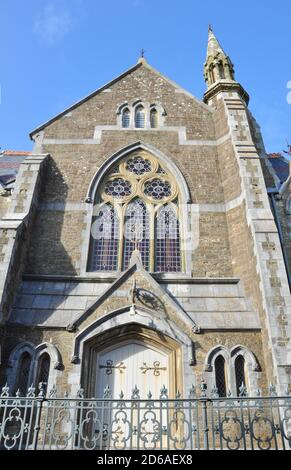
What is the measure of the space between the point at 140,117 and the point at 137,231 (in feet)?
17.7

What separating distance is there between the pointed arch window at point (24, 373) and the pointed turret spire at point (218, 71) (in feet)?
40.2

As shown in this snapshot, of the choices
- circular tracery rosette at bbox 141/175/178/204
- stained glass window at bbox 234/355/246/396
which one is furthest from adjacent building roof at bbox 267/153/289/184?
stained glass window at bbox 234/355/246/396

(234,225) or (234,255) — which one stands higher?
(234,225)

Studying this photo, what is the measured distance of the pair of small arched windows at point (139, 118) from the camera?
15781mm

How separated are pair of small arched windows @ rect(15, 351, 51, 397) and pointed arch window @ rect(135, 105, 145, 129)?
9431 mm

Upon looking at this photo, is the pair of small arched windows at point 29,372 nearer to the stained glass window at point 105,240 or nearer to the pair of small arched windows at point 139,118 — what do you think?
the stained glass window at point 105,240

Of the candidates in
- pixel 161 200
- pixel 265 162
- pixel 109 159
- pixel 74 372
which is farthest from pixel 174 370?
pixel 265 162

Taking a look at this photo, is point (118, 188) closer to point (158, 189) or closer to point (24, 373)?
point (158, 189)

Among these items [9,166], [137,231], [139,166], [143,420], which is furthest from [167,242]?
[9,166]

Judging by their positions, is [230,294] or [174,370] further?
[230,294]

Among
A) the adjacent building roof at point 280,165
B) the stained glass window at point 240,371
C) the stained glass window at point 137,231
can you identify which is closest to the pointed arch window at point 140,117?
the stained glass window at point 137,231

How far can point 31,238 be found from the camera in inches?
496

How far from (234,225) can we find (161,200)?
104 inches

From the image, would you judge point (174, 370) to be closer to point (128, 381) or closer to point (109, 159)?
point (128, 381)
